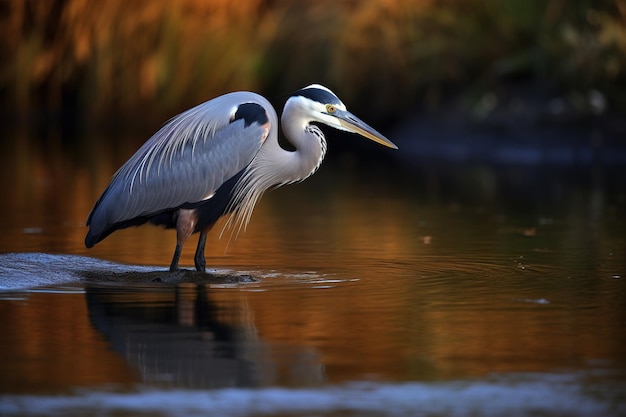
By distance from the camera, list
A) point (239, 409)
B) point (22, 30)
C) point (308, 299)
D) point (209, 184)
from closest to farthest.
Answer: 1. point (239, 409)
2. point (308, 299)
3. point (209, 184)
4. point (22, 30)

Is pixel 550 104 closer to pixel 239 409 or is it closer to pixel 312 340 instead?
pixel 312 340

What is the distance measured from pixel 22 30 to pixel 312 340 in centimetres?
1694

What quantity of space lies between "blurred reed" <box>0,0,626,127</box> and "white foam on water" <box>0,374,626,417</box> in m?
14.4

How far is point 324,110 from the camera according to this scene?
895cm

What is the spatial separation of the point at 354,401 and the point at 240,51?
57.6 feet

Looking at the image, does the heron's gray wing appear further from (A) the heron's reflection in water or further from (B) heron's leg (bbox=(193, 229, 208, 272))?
(A) the heron's reflection in water

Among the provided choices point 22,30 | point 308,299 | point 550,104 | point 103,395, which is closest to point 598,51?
point 550,104

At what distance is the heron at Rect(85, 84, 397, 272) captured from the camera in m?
8.84

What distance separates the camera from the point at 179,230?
8.87 metres

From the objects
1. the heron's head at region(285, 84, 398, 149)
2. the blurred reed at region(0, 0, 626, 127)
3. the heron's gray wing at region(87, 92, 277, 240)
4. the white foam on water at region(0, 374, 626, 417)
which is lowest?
the white foam on water at region(0, 374, 626, 417)

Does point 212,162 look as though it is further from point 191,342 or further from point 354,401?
point 354,401

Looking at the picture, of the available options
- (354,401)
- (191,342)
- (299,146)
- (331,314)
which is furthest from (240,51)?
(354,401)

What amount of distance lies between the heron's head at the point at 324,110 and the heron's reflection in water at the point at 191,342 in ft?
4.83

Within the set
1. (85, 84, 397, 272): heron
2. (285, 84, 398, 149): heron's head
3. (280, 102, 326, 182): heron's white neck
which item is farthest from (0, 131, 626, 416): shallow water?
(285, 84, 398, 149): heron's head
